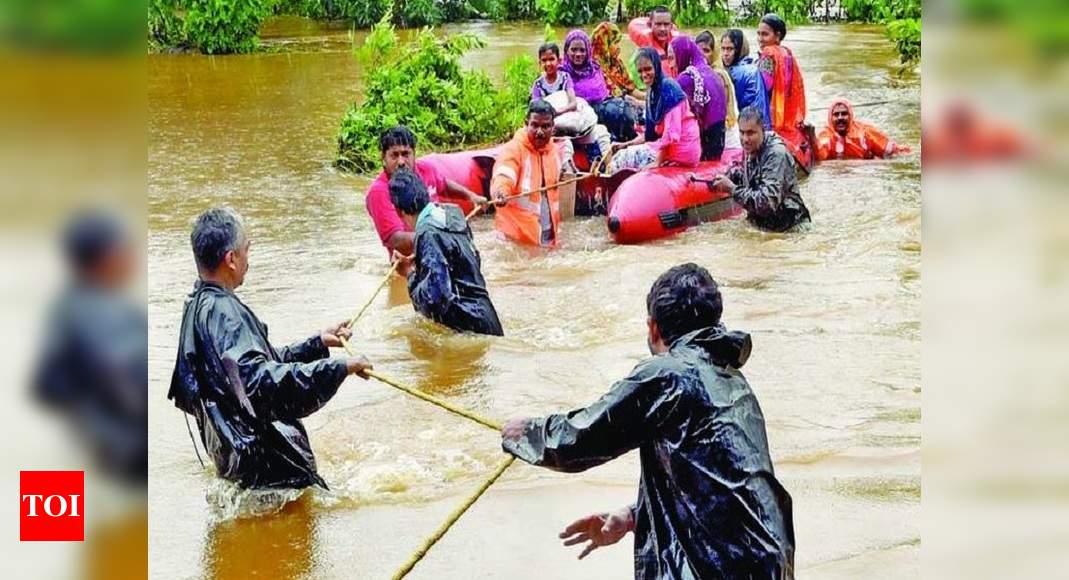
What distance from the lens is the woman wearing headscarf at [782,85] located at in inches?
426

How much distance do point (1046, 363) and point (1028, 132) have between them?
17.9 inches

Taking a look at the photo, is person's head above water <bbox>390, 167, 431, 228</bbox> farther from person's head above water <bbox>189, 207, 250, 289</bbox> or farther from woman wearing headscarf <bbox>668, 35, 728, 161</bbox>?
woman wearing headscarf <bbox>668, 35, 728, 161</bbox>

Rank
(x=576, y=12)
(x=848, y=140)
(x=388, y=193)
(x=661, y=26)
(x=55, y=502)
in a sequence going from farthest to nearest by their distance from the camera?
(x=576, y=12) < (x=848, y=140) < (x=661, y=26) < (x=388, y=193) < (x=55, y=502)

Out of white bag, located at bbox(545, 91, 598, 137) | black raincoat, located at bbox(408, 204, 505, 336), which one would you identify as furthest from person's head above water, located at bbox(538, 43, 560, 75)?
black raincoat, located at bbox(408, 204, 505, 336)

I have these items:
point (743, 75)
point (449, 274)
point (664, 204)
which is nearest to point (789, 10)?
point (743, 75)

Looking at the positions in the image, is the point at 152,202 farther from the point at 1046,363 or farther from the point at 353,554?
the point at 1046,363

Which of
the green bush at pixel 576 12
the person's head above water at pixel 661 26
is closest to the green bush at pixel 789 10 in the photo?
the green bush at pixel 576 12

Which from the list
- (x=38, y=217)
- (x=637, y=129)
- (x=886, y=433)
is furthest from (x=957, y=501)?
(x=637, y=129)

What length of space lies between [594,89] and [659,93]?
→ 39.7 inches

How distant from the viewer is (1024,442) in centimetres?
225

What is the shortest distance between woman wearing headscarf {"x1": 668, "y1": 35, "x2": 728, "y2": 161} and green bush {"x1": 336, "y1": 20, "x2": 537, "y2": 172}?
2547 millimetres

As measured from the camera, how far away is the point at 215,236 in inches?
174

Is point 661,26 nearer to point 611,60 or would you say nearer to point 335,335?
point 611,60

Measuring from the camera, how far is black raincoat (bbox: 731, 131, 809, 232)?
9.07 metres
